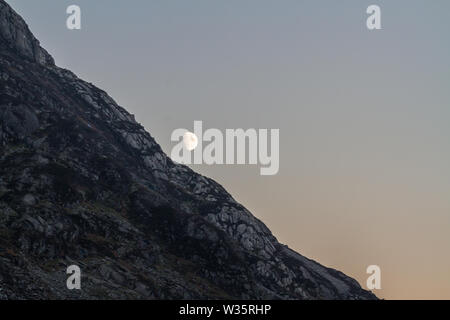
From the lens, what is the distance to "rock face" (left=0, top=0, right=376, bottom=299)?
61688 millimetres

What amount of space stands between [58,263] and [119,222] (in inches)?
754

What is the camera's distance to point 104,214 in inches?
3049

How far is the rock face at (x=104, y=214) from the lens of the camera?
2429 inches

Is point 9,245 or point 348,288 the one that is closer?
point 9,245

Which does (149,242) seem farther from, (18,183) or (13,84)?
(13,84)
